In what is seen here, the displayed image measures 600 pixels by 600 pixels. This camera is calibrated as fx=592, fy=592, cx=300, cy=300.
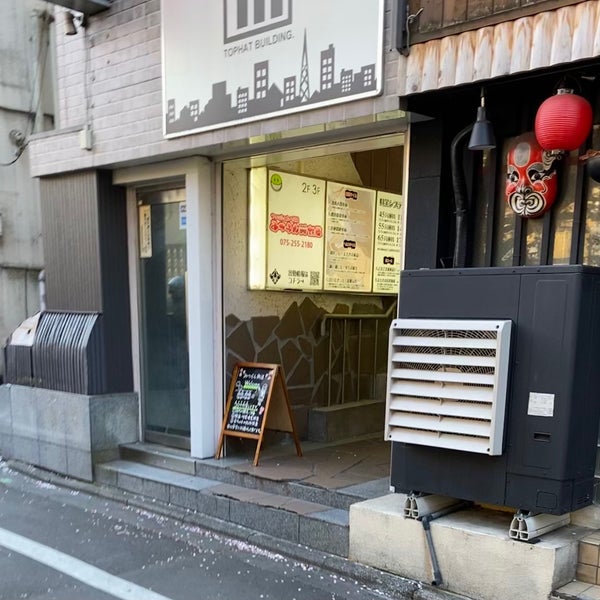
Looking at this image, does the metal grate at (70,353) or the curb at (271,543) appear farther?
the metal grate at (70,353)

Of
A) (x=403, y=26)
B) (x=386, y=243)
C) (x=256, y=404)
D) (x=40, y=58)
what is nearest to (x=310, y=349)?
(x=256, y=404)

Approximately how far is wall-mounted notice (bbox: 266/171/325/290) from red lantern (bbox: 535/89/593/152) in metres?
3.46

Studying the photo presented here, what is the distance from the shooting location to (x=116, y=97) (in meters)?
6.34

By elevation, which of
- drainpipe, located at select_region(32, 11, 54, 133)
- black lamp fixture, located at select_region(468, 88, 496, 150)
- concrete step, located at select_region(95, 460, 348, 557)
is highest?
drainpipe, located at select_region(32, 11, 54, 133)

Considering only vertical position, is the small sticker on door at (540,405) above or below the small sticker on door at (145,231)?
below

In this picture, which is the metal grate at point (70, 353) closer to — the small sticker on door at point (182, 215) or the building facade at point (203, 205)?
the building facade at point (203, 205)

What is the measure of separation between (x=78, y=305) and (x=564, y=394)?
566cm

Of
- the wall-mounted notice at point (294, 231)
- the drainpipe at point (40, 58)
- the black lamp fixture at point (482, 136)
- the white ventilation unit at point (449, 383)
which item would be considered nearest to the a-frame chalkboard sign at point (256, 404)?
the wall-mounted notice at point (294, 231)

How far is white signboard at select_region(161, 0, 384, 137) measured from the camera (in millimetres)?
4438

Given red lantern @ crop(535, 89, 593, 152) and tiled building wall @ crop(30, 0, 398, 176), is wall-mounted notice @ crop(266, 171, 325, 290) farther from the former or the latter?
red lantern @ crop(535, 89, 593, 152)

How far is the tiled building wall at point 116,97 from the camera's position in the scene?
5883 mm

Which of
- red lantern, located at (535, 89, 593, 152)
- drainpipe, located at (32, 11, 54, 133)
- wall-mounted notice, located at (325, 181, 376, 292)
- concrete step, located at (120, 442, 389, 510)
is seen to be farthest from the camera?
drainpipe, located at (32, 11, 54, 133)

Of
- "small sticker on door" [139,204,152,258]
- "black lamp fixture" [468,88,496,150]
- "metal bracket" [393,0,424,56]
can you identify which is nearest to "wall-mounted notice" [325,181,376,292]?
"small sticker on door" [139,204,152,258]

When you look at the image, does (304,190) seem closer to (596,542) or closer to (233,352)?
(233,352)
